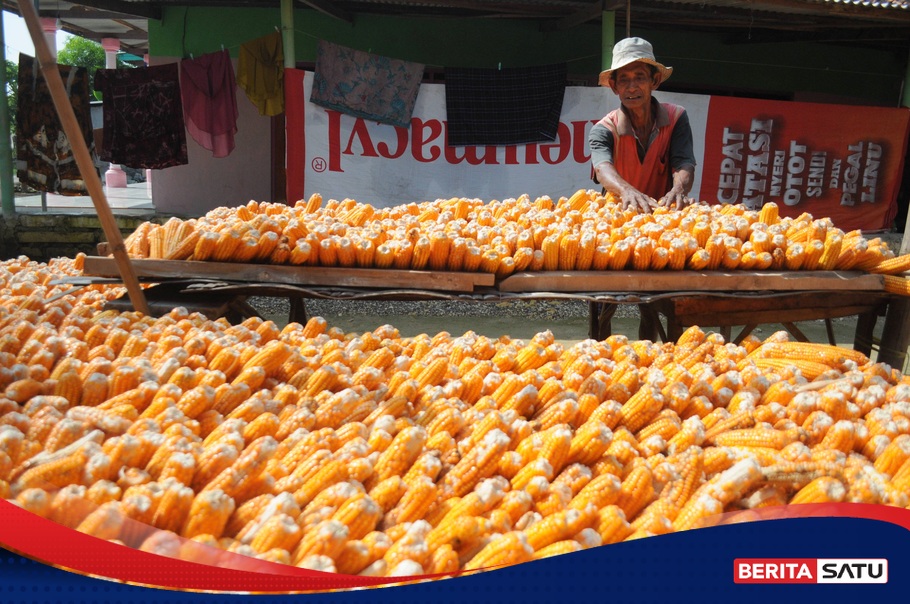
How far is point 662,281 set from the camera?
3.26m

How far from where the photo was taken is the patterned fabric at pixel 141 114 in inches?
335

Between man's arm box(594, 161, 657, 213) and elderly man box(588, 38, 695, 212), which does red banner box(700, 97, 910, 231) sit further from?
man's arm box(594, 161, 657, 213)

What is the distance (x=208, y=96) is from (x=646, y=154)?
6285mm

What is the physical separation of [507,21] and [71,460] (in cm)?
921

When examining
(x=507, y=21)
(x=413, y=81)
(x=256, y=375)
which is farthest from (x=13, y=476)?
(x=507, y=21)

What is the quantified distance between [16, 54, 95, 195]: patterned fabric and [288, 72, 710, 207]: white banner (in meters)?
3.57

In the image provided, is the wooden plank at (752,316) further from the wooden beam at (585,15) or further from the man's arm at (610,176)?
the wooden beam at (585,15)

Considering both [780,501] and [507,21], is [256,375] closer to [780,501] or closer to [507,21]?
[780,501]

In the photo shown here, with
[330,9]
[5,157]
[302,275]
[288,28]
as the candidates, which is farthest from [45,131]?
[302,275]

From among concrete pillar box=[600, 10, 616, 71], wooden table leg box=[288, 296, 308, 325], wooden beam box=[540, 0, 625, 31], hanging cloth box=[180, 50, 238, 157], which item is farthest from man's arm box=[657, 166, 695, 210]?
hanging cloth box=[180, 50, 238, 157]

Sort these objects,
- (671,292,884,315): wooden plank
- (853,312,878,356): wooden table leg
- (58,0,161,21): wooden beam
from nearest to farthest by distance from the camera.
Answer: (671,292,884,315): wooden plank → (853,312,878,356): wooden table leg → (58,0,161,21): wooden beam


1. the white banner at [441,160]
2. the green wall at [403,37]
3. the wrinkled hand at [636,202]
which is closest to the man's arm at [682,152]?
the wrinkled hand at [636,202]

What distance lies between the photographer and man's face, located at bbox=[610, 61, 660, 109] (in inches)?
171

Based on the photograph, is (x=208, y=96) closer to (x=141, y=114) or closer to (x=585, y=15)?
(x=141, y=114)
